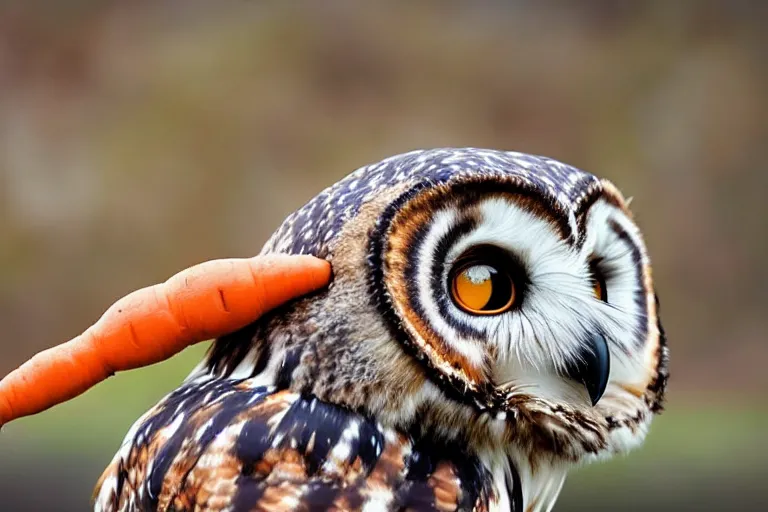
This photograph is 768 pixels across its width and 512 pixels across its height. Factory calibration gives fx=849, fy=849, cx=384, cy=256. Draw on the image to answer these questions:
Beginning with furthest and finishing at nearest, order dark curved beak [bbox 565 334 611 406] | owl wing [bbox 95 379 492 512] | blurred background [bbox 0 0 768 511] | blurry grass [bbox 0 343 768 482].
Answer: blurred background [bbox 0 0 768 511] → blurry grass [bbox 0 343 768 482] → dark curved beak [bbox 565 334 611 406] → owl wing [bbox 95 379 492 512]

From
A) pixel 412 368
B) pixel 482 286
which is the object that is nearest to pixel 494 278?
pixel 482 286

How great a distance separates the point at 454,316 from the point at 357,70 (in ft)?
14.8

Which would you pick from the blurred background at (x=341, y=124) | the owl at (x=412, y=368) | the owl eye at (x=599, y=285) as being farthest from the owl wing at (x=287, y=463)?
the blurred background at (x=341, y=124)

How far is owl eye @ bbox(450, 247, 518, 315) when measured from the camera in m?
0.95

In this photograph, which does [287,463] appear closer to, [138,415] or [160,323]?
[160,323]

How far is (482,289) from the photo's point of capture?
38.0 inches

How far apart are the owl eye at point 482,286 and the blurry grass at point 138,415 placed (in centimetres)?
238

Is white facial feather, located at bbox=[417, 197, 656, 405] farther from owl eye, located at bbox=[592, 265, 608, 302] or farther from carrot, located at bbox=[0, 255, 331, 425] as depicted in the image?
carrot, located at bbox=[0, 255, 331, 425]

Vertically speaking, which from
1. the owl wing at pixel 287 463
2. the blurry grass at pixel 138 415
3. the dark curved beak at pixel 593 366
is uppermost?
the dark curved beak at pixel 593 366

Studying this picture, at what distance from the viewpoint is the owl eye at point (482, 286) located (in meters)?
0.95

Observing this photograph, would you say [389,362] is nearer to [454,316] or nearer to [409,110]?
[454,316]

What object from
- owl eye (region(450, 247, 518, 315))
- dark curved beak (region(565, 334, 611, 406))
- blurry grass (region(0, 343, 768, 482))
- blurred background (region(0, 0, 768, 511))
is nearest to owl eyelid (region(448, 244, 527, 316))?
owl eye (region(450, 247, 518, 315))

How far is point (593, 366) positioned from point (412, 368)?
244 millimetres

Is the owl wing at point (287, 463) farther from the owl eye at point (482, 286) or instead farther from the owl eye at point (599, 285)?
the owl eye at point (599, 285)
